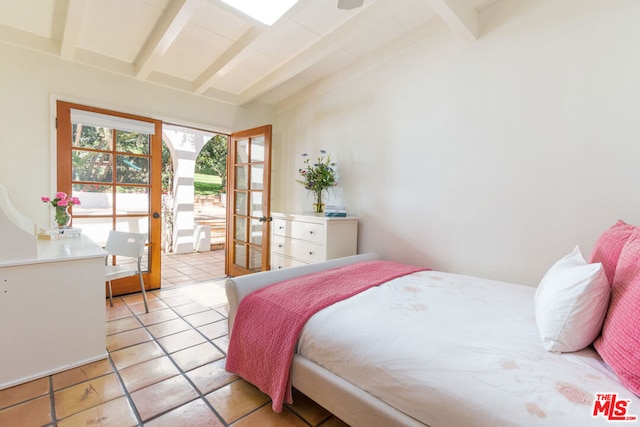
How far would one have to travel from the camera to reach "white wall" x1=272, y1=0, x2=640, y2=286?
1770 millimetres

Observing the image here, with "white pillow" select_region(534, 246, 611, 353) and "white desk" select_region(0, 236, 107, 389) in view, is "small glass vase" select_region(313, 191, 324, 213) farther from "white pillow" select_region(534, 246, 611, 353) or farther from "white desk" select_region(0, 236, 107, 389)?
"white pillow" select_region(534, 246, 611, 353)

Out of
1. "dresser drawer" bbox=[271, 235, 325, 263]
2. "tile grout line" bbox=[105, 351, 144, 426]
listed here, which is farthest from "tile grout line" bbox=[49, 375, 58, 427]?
"dresser drawer" bbox=[271, 235, 325, 263]

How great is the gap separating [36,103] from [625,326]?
4.07 meters

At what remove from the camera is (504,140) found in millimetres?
2152

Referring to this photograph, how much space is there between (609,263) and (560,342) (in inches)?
19.7

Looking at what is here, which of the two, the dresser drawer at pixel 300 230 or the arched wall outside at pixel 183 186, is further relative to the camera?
the arched wall outside at pixel 183 186

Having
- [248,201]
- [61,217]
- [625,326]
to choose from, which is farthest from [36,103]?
[625,326]

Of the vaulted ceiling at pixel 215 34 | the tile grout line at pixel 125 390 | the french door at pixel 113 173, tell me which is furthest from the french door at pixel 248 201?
the tile grout line at pixel 125 390

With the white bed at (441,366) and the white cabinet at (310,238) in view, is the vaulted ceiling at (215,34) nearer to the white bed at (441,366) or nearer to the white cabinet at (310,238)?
the white cabinet at (310,238)

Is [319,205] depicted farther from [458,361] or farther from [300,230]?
[458,361]

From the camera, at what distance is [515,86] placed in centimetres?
210

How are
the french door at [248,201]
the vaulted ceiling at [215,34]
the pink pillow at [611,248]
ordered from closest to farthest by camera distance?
the pink pillow at [611,248], the vaulted ceiling at [215,34], the french door at [248,201]

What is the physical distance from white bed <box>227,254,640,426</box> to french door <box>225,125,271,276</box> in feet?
6.01

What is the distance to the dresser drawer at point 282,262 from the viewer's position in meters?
3.05
